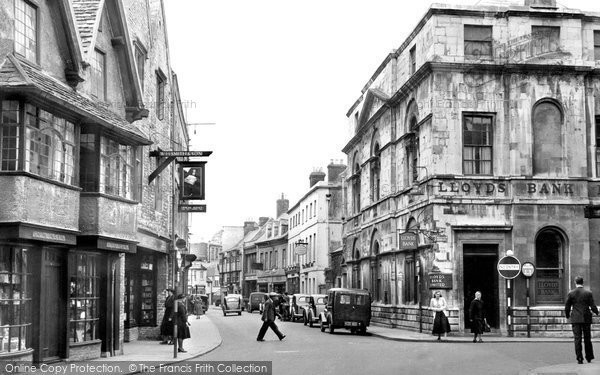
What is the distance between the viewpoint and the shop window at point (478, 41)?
1258 inches

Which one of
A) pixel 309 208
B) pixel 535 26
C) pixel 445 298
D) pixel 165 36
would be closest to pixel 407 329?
pixel 445 298

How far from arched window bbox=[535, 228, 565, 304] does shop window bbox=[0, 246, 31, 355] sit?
66.9ft

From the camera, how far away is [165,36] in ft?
103

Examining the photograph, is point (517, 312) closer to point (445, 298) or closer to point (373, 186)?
point (445, 298)

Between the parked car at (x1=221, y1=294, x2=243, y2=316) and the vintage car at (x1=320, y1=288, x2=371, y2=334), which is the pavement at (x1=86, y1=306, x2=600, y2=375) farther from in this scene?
the parked car at (x1=221, y1=294, x2=243, y2=316)

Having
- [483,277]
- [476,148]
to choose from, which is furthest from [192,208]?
[483,277]

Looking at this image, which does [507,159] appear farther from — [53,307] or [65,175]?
[53,307]

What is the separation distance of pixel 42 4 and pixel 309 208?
5438cm

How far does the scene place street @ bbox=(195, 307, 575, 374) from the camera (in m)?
17.2

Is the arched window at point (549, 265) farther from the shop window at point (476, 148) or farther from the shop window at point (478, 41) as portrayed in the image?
the shop window at point (478, 41)

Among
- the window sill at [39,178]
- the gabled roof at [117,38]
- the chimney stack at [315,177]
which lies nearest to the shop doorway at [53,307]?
the window sill at [39,178]

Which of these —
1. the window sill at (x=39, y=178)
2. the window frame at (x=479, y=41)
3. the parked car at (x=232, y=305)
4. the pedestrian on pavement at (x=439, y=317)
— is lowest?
the parked car at (x=232, y=305)

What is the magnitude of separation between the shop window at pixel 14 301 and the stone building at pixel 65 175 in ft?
0.07

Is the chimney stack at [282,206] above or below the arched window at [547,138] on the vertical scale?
above
